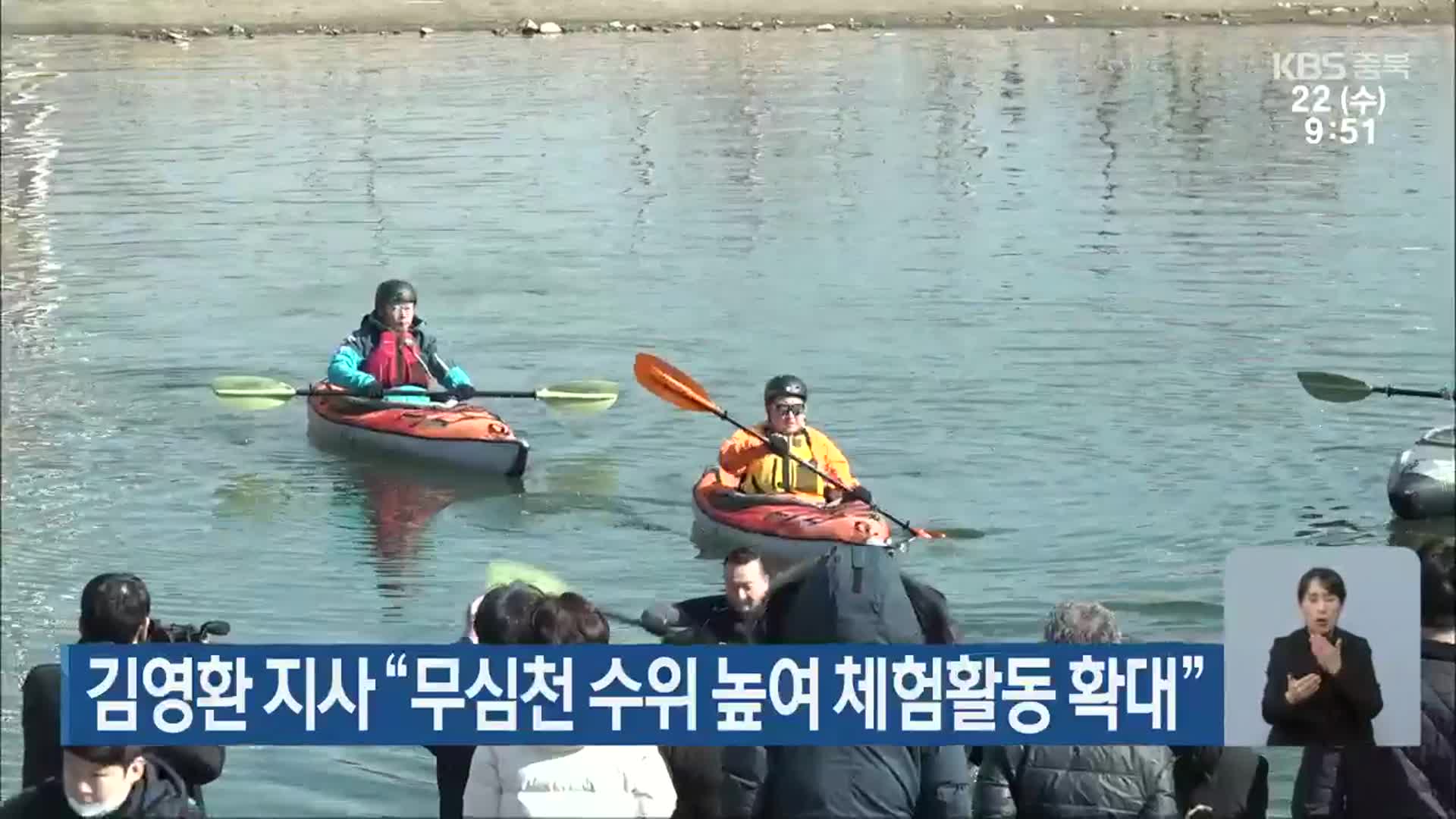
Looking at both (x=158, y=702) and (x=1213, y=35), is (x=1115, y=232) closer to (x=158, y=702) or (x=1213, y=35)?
(x=1213, y=35)

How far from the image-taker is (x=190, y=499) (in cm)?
1645

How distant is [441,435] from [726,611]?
8.29 meters

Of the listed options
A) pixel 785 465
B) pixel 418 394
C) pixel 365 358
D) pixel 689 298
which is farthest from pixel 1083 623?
pixel 689 298

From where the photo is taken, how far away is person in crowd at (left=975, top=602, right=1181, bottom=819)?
7062mm

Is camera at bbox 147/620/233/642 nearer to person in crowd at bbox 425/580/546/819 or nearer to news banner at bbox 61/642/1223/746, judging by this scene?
news banner at bbox 61/642/1223/746

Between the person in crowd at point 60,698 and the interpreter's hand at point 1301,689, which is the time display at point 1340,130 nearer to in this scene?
the interpreter's hand at point 1301,689

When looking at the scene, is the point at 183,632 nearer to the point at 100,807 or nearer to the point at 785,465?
the point at 100,807

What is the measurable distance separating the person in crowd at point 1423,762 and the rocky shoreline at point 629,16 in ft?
68.4

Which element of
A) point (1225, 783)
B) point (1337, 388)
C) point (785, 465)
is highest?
point (1337, 388)

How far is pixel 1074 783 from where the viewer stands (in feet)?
23.3

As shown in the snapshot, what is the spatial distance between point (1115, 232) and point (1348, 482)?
9.77 m

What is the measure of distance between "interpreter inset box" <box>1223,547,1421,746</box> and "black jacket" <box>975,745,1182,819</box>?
0.58 metres

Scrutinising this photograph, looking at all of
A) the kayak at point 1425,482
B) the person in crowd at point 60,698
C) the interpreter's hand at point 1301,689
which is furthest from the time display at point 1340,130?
the person in crowd at point 60,698

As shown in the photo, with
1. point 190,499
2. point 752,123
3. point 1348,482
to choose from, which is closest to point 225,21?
point 752,123
